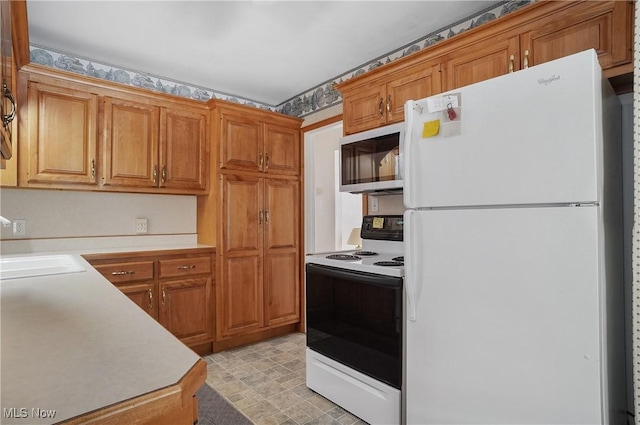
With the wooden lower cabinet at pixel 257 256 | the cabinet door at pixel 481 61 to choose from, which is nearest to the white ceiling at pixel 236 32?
the cabinet door at pixel 481 61

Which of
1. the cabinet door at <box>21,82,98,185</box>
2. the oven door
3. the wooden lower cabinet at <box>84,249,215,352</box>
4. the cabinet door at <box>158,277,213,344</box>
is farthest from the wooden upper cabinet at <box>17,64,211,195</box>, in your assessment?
the oven door

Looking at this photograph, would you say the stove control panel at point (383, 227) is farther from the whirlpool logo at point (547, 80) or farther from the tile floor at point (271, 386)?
the whirlpool logo at point (547, 80)

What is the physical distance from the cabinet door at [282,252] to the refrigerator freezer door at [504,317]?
6.26 ft

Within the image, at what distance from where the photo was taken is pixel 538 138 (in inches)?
51.2

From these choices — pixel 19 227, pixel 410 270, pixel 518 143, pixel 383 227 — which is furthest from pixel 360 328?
pixel 19 227

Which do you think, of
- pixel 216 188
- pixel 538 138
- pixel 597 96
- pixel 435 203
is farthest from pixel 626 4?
pixel 216 188

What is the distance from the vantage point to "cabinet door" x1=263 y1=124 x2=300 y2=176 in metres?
3.39

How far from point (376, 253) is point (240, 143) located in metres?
1.62

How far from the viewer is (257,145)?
10.9 ft

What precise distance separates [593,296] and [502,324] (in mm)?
324

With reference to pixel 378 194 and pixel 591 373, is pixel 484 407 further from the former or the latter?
pixel 378 194

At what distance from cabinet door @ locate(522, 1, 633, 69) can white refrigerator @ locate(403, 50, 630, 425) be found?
0.68ft

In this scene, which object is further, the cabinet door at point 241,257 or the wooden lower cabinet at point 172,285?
the cabinet door at point 241,257

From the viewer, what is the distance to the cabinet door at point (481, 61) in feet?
6.03
